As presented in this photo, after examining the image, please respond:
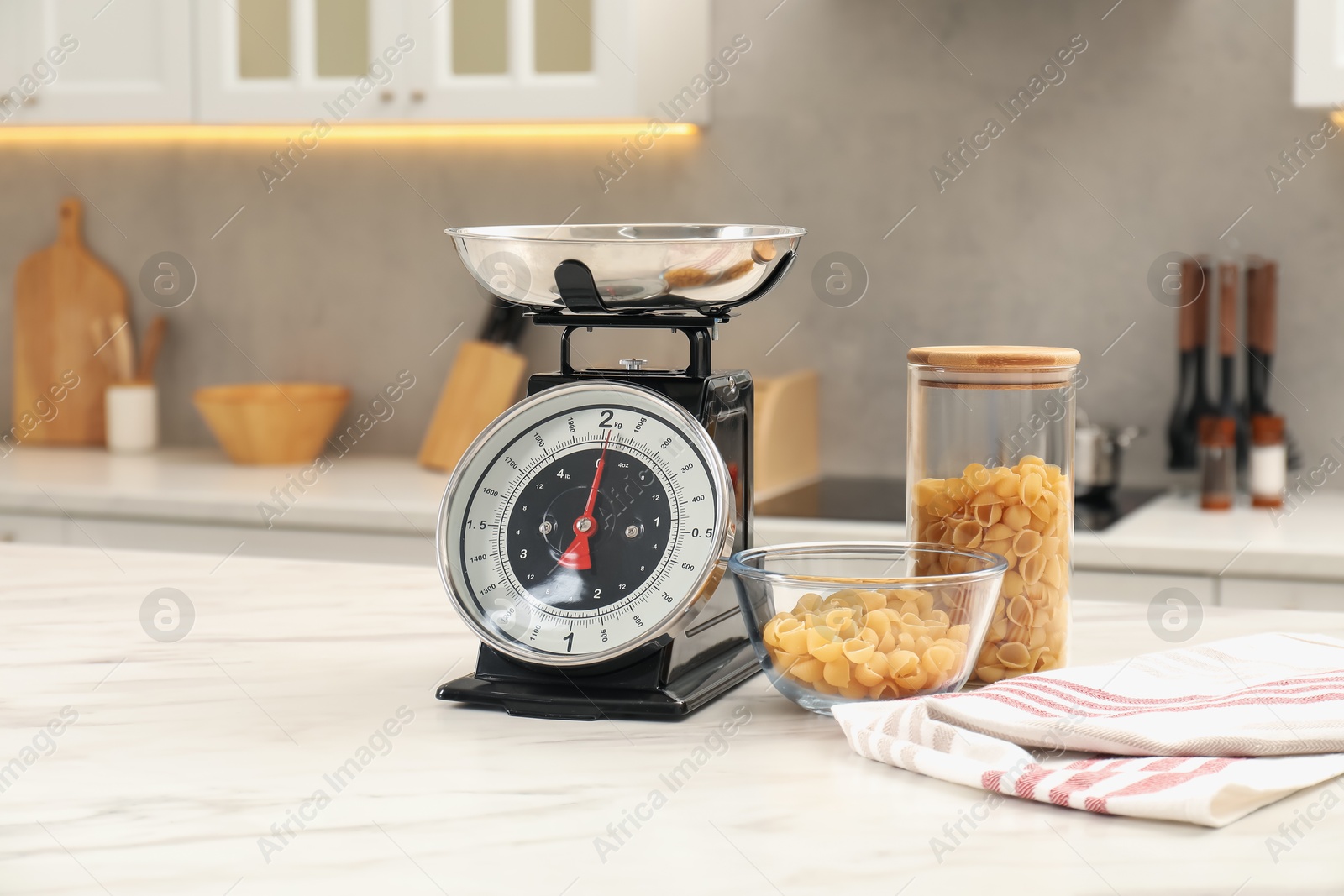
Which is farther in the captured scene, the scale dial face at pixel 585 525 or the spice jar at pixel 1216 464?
the spice jar at pixel 1216 464

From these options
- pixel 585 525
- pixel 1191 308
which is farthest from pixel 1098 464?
pixel 585 525

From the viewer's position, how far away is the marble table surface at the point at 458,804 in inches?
24.2

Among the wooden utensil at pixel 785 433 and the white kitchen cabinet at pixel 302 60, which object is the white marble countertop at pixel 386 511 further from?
the white kitchen cabinet at pixel 302 60

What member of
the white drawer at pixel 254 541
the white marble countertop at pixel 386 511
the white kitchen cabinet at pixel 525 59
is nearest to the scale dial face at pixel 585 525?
the white marble countertop at pixel 386 511

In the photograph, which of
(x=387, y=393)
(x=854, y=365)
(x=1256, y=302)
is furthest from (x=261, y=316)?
(x=1256, y=302)

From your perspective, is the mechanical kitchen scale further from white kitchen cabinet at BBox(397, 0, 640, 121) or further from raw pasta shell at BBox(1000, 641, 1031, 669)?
white kitchen cabinet at BBox(397, 0, 640, 121)

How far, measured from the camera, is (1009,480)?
2.96ft

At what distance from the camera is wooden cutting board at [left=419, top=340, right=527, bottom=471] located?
266 centimetres

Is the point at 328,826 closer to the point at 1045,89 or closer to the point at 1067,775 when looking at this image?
the point at 1067,775

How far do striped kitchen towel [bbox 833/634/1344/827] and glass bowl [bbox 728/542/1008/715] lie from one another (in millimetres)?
26

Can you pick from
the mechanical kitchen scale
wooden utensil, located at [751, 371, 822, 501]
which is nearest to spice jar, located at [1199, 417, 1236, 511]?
wooden utensil, located at [751, 371, 822, 501]

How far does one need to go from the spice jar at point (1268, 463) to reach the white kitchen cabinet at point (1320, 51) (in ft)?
1.65

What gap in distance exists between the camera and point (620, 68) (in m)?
2.40

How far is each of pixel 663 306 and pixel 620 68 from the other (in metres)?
1.61
